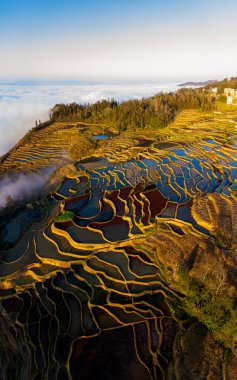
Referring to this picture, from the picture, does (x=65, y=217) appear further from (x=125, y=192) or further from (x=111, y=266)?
(x=125, y=192)

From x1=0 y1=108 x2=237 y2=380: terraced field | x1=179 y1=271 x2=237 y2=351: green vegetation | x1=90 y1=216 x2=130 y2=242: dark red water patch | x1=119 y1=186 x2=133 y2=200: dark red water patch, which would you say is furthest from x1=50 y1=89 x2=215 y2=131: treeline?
x1=179 y1=271 x2=237 y2=351: green vegetation

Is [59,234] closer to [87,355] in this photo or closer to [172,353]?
[87,355]

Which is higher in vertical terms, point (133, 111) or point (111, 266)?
point (133, 111)

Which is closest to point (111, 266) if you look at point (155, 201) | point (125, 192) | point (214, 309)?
point (214, 309)

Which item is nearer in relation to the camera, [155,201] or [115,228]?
[115,228]

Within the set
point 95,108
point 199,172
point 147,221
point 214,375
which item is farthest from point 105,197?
point 95,108

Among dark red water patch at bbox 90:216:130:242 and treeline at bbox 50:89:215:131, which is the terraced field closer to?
dark red water patch at bbox 90:216:130:242
